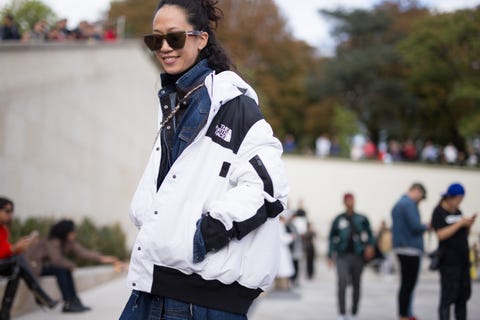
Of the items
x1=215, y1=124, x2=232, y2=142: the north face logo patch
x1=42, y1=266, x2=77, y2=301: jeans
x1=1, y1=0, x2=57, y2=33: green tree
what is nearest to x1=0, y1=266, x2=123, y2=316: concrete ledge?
x1=42, y1=266, x2=77, y2=301: jeans

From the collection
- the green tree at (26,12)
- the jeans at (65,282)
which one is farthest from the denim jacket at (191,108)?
the green tree at (26,12)

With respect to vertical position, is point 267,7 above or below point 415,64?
above

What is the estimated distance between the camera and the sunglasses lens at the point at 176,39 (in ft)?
10.4

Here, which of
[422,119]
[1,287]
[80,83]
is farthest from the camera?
[422,119]

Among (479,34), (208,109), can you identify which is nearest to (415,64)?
(479,34)

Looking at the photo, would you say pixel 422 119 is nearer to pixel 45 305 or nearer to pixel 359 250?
pixel 359 250

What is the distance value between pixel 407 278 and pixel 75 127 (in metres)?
9.86

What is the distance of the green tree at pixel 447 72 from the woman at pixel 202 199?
3650 centimetres

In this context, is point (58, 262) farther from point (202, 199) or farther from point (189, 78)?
point (202, 199)

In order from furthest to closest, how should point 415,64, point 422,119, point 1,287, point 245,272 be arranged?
point 422,119 < point 415,64 < point 1,287 < point 245,272

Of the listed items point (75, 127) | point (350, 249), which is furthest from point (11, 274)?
point (75, 127)

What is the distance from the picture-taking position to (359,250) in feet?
36.5

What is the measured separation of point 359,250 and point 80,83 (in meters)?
9.32

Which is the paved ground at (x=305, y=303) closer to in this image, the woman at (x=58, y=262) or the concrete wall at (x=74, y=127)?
the woman at (x=58, y=262)
